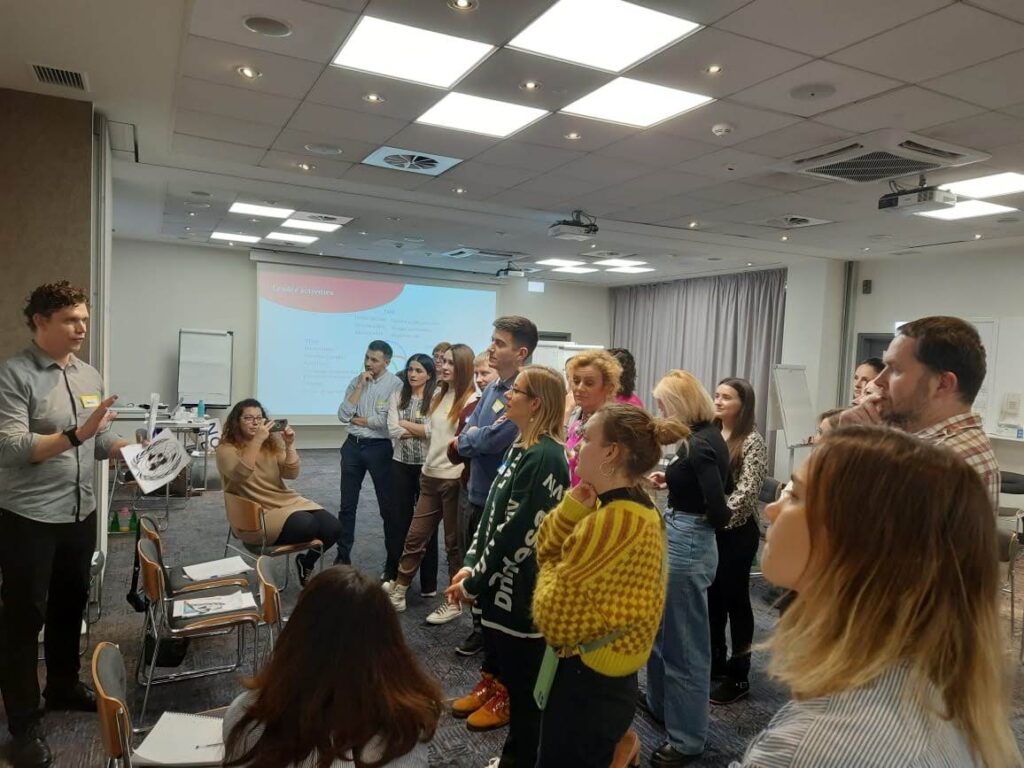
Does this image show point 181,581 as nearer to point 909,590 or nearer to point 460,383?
point 460,383

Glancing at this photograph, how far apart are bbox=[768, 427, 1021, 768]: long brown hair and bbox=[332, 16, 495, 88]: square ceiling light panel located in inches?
103

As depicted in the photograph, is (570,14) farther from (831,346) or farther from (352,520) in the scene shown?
(831,346)

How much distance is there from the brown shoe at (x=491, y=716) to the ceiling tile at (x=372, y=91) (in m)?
2.83

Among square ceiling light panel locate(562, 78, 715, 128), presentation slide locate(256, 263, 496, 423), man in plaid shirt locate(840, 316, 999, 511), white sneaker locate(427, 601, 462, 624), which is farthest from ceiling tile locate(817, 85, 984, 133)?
presentation slide locate(256, 263, 496, 423)

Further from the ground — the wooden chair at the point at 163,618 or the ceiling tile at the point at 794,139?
the ceiling tile at the point at 794,139

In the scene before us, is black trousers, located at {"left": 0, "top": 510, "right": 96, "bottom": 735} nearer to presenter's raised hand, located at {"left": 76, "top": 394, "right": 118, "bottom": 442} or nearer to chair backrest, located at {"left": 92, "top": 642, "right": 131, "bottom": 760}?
presenter's raised hand, located at {"left": 76, "top": 394, "right": 118, "bottom": 442}

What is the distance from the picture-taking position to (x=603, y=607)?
1.61 metres

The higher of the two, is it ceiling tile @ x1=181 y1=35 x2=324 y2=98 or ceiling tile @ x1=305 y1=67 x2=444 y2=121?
ceiling tile @ x1=305 y1=67 x2=444 y2=121

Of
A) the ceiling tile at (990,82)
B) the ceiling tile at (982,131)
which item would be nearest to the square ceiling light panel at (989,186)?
the ceiling tile at (982,131)

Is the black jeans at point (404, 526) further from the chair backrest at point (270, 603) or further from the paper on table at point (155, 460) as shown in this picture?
the chair backrest at point (270, 603)

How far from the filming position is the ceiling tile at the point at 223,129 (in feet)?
12.7

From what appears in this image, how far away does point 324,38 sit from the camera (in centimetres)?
277

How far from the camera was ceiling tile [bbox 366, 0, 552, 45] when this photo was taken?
2.44 m

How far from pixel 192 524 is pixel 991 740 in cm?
601
